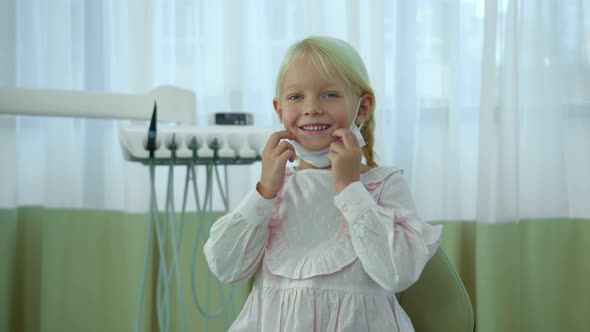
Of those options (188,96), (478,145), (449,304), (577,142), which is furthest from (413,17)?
(449,304)

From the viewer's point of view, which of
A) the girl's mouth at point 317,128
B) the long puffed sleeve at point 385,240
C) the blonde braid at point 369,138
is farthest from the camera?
the blonde braid at point 369,138

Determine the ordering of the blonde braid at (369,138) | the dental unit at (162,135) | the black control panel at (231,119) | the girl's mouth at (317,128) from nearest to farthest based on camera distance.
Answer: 1. the girl's mouth at (317,128)
2. the blonde braid at (369,138)
3. the dental unit at (162,135)
4. the black control panel at (231,119)

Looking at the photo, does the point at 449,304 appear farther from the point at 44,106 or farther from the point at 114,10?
the point at 114,10

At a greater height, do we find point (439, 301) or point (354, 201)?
point (354, 201)

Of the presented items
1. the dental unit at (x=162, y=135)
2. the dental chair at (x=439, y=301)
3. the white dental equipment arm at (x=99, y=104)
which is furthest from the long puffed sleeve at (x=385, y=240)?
the white dental equipment arm at (x=99, y=104)

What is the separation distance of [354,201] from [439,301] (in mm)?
250

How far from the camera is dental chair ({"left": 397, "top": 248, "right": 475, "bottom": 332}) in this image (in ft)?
3.14

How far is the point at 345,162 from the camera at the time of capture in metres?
0.91

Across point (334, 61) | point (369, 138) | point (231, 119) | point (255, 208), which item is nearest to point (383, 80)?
point (231, 119)

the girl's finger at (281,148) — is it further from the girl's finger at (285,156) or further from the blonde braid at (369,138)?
the blonde braid at (369,138)

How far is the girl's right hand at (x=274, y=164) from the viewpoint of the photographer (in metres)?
0.95

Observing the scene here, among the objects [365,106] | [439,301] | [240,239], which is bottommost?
[439,301]

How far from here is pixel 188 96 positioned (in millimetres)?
1427

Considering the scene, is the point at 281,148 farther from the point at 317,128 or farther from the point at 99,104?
the point at 99,104
